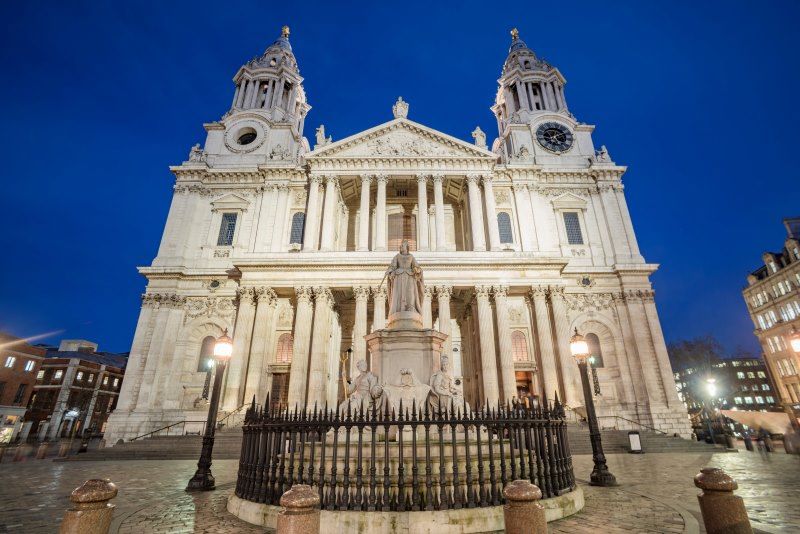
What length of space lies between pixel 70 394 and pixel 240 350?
46.1 meters

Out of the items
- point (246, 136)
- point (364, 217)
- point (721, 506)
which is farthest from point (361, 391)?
point (246, 136)

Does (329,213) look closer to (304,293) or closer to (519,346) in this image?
(304,293)

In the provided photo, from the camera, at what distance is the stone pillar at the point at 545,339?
22500mm

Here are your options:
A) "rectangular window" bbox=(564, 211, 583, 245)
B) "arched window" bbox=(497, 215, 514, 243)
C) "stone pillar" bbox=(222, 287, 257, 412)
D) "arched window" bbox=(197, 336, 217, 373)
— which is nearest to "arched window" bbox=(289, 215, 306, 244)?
"stone pillar" bbox=(222, 287, 257, 412)

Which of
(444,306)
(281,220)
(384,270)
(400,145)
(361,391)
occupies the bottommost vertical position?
(361,391)

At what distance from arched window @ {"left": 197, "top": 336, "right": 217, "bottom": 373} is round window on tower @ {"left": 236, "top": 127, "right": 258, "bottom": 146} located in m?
18.2

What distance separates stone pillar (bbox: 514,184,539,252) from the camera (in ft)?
95.0

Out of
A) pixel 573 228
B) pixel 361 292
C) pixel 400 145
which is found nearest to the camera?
pixel 361 292

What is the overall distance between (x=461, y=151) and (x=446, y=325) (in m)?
14.6

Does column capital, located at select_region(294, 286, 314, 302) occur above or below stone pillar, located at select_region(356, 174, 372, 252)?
below

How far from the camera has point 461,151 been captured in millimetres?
30359

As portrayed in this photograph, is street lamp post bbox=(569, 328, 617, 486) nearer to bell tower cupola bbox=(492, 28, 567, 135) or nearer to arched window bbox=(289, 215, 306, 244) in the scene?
arched window bbox=(289, 215, 306, 244)

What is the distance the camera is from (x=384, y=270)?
24.3 metres

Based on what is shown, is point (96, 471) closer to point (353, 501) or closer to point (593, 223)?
point (353, 501)
